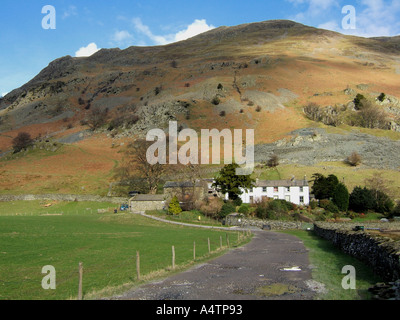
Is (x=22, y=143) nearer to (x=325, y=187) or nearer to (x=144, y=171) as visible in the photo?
(x=144, y=171)

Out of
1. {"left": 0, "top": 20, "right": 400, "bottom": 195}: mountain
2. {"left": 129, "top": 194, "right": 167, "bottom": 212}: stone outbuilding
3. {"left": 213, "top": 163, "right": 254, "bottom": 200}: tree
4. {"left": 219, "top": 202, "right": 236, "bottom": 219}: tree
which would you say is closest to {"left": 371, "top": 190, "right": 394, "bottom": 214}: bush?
{"left": 213, "top": 163, "right": 254, "bottom": 200}: tree

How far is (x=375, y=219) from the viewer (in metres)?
54.0

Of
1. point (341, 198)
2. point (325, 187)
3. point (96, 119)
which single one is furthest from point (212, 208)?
point (96, 119)

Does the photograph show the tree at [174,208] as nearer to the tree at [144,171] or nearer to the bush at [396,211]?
the tree at [144,171]

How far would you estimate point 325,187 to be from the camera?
64.1 metres

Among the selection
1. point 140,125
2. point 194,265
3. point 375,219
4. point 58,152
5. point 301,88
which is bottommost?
point 375,219

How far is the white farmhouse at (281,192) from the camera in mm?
65688

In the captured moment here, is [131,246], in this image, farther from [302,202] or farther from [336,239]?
[302,202]

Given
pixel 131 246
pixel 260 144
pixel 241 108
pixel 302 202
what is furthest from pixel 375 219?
pixel 241 108

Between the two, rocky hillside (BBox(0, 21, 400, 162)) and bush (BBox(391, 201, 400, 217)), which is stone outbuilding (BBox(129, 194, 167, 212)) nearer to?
bush (BBox(391, 201, 400, 217))

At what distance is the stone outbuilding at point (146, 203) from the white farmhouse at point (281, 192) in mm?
17179

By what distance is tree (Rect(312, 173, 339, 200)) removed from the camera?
6384 centimetres

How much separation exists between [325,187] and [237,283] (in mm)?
55492

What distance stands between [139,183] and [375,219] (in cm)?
5426
